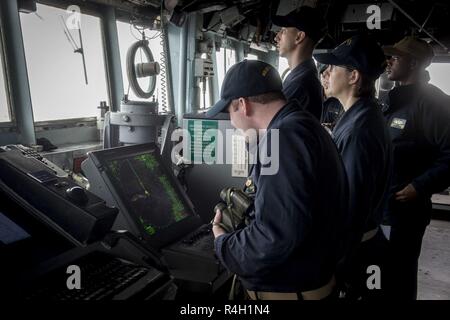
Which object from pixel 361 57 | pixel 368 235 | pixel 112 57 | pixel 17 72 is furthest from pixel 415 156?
pixel 112 57

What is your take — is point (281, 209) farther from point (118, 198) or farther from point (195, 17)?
point (195, 17)

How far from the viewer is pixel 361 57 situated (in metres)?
1.71

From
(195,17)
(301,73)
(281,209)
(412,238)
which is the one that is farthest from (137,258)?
(195,17)

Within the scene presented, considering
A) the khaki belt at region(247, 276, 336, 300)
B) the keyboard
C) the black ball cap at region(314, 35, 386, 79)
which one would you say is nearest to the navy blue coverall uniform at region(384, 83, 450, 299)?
the black ball cap at region(314, 35, 386, 79)

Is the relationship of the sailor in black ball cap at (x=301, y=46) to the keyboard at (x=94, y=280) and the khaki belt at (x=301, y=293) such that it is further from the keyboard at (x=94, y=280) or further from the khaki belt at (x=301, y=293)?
the keyboard at (x=94, y=280)

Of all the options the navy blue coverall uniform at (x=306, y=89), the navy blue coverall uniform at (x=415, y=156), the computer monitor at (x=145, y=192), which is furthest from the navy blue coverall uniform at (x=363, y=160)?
the computer monitor at (x=145, y=192)

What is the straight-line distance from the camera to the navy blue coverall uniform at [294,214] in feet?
3.38

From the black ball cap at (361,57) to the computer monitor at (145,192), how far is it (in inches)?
36.9

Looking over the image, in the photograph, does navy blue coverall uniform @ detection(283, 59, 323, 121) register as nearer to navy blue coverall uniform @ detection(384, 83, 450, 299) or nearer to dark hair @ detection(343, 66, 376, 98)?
dark hair @ detection(343, 66, 376, 98)

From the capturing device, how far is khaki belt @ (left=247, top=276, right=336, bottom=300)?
4.10 ft

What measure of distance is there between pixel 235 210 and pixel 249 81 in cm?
48

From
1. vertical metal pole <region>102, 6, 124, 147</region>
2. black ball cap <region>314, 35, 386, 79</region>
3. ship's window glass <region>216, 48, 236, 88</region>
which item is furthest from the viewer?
ship's window glass <region>216, 48, 236, 88</region>

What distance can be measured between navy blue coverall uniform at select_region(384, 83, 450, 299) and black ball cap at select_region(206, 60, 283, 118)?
4.05 feet

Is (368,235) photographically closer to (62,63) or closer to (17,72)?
(17,72)
